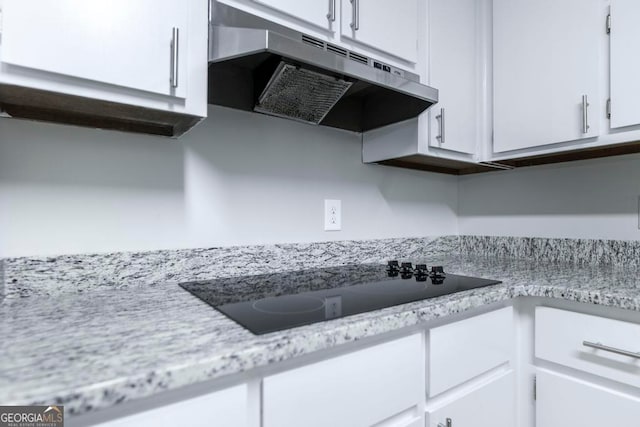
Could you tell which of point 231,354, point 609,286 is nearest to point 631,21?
point 609,286

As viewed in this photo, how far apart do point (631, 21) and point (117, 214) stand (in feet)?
5.64

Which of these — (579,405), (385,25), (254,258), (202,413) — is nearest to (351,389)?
(202,413)

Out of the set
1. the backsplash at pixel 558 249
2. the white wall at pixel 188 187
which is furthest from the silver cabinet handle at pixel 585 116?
the white wall at pixel 188 187

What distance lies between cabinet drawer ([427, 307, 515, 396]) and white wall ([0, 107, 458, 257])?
0.64 meters

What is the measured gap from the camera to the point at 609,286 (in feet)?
3.28

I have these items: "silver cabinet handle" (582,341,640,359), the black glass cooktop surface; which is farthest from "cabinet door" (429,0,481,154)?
"silver cabinet handle" (582,341,640,359)

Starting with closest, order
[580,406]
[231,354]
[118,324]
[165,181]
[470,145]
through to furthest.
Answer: [231,354], [118,324], [580,406], [165,181], [470,145]

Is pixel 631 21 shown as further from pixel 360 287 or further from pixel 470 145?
pixel 360 287

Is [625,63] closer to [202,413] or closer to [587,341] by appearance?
[587,341]

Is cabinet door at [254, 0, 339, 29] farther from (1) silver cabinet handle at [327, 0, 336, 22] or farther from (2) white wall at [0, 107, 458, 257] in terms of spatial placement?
(2) white wall at [0, 107, 458, 257]

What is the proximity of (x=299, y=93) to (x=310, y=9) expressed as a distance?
0.23 m

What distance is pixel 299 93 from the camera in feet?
3.49

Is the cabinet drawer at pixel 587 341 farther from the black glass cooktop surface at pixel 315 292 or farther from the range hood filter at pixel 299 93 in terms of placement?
the range hood filter at pixel 299 93

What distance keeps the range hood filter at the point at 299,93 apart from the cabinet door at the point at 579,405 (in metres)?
1.05
